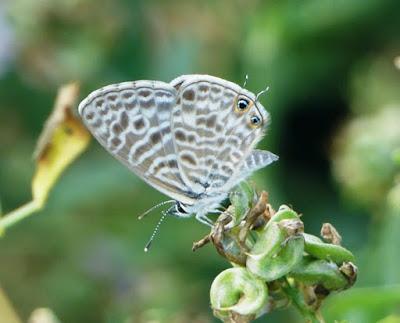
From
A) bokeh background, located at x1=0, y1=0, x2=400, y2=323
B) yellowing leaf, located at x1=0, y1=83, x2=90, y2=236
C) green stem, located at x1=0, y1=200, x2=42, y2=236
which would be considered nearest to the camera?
green stem, located at x1=0, y1=200, x2=42, y2=236

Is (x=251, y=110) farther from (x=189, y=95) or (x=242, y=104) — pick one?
(x=189, y=95)

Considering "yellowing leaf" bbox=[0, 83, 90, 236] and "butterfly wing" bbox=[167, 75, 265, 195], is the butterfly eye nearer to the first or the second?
"butterfly wing" bbox=[167, 75, 265, 195]

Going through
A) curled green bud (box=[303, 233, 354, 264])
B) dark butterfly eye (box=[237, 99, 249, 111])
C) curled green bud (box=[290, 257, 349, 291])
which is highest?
dark butterfly eye (box=[237, 99, 249, 111])

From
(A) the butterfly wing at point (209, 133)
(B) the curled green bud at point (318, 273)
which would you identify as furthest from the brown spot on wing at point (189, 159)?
(B) the curled green bud at point (318, 273)

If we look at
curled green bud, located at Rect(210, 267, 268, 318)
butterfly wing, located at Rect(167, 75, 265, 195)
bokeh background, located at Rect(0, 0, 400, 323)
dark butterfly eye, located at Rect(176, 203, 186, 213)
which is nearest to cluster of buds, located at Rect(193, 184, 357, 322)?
Answer: curled green bud, located at Rect(210, 267, 268, 318)

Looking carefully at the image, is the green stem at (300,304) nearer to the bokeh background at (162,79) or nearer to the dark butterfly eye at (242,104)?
the dark butterfly eye at (242,104)
